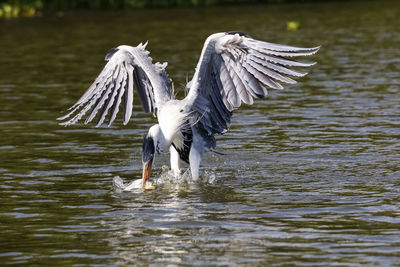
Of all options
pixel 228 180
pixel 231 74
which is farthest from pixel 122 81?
pixel 228 180

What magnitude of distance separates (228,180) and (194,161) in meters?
0.41

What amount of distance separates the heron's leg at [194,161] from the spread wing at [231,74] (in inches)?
10.1

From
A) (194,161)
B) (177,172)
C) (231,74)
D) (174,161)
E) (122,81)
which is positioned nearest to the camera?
(231,74)

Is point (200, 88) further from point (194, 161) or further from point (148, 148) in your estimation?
point (148, 148)

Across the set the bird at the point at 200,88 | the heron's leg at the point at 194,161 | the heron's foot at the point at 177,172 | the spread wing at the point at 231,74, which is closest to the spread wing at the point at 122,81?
the bird at the point at 200,88

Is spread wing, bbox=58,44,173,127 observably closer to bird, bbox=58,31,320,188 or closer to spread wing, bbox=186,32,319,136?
bird, bbox=58,31,320,188

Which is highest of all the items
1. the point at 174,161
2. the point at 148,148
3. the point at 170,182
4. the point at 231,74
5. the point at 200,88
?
the point at 231,74

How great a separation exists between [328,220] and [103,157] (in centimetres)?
380

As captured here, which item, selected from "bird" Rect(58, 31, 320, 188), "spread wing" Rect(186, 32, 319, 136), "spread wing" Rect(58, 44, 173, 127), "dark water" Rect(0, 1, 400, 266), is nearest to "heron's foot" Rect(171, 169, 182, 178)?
"bird" Rect(58, 31, 320, 188)

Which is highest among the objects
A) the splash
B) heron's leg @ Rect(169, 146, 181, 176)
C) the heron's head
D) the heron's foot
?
the heron's head

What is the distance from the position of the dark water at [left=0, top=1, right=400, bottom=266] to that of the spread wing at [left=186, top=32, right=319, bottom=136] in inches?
29.7

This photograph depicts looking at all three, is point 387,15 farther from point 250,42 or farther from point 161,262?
point 161,262

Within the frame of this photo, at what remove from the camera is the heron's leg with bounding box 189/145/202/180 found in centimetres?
979

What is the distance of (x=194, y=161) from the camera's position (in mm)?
9805
